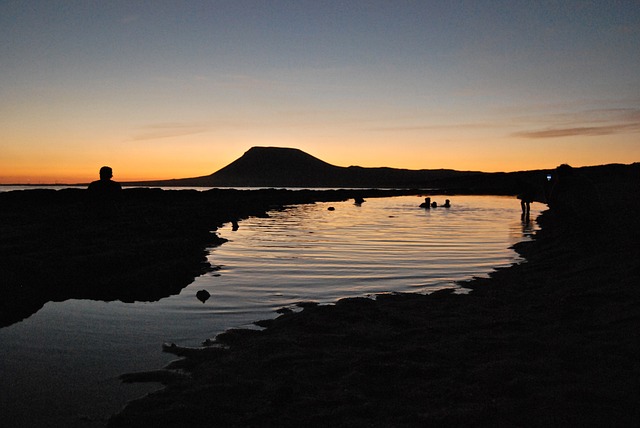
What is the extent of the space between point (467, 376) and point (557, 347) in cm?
137

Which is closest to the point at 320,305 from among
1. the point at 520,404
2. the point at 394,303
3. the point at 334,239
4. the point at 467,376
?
the point at 394,303

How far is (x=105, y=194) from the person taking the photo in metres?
19.7

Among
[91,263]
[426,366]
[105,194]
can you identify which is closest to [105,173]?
[105,194]

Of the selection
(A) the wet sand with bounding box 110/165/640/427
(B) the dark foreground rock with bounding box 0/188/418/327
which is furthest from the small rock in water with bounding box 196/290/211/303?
(A) the wet sand with bounding box 110/165/640/427

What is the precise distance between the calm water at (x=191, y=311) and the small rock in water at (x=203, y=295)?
0.12 m

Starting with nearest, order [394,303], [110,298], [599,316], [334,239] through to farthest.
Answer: [599,316], [394,303], [110,298], [334,239]

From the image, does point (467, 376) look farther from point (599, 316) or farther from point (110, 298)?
point (110, 298)

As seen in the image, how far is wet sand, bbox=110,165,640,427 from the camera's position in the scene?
4.37 metres

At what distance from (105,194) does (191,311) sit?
42.1ft

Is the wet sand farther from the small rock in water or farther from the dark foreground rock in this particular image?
the dark foreground rock

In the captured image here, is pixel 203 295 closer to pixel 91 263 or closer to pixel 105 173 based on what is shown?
pixel 91 263

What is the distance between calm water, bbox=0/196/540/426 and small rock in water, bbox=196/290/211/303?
0.12 metres

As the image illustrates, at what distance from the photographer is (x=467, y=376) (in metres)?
5.07

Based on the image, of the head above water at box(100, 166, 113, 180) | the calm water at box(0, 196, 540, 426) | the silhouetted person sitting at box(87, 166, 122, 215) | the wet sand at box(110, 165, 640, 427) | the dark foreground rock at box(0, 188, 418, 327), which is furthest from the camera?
the silhouetted person sitting at box(87, 166, 122, 215)
